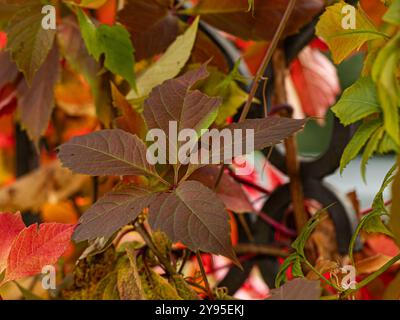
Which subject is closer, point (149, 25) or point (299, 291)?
point (299, 291)

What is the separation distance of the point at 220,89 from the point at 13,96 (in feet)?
0.42

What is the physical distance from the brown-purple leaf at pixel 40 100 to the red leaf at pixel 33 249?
10 centimetres

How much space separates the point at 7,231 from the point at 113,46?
7 cm

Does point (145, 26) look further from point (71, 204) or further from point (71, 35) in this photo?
point (71, 204)

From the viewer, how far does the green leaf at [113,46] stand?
22cm

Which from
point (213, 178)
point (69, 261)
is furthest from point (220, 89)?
point (69, 261)

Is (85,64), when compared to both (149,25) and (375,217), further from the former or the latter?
(375,217)

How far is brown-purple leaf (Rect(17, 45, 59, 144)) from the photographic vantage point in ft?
0.91

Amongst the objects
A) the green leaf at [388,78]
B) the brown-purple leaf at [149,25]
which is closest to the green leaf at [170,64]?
the brown-purple leaf at [149,25]

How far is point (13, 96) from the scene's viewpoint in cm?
32

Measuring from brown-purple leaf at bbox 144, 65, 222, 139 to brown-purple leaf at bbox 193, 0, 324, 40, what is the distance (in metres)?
0.07

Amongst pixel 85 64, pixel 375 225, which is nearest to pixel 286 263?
pixel 375 225

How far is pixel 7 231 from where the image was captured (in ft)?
0.59
